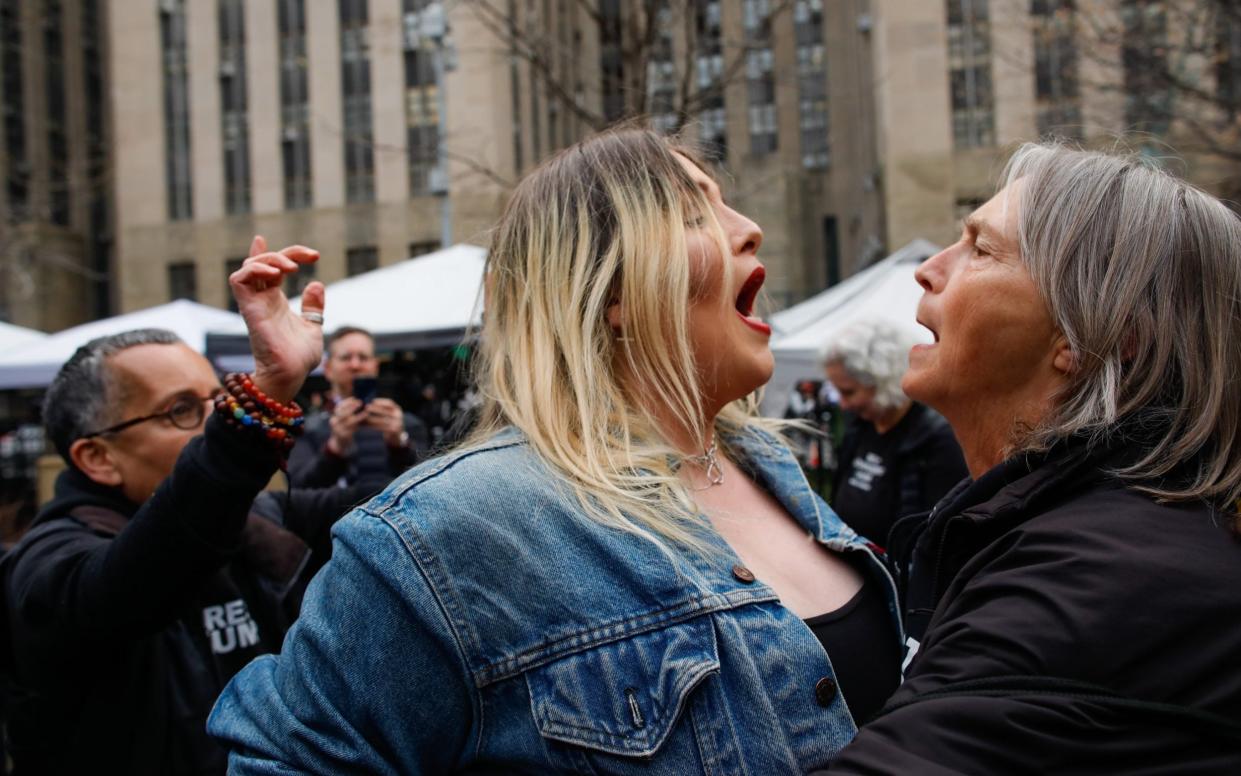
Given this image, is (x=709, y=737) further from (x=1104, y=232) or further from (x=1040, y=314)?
(x=1104, y=232)

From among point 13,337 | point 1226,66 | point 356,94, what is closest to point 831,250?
point 356,94

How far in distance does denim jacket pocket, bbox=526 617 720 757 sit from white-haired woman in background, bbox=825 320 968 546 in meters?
3.39

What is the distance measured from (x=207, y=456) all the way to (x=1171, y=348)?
5.79ft

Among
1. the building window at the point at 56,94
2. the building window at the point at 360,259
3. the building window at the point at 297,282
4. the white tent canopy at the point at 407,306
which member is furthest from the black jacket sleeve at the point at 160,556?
the building window at the point at 56,94

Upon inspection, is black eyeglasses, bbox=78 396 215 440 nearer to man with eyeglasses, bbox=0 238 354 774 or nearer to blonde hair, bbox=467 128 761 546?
Result: man with eyeglasses, bbox=0 238 354 774

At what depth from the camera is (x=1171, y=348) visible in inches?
56.4

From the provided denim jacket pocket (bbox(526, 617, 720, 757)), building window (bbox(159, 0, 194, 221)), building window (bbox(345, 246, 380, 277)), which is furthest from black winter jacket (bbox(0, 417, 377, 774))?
building window (bbox(159, 0, 194, 221))

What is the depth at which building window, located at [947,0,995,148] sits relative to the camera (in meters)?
29.0

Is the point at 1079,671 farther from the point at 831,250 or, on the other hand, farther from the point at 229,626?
the point at 831,250

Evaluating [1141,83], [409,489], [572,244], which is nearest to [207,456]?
[409,489]

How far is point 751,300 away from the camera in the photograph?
2020 mm

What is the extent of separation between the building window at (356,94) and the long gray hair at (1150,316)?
37.0 metres

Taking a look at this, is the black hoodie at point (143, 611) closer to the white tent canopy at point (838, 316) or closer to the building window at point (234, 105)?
the white tent canopy at point (838, 316)

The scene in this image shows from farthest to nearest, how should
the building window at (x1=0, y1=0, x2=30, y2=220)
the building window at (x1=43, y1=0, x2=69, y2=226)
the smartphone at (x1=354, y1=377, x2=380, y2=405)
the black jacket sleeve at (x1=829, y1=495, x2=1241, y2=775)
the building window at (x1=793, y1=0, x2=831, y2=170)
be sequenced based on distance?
the building window at (x1=793, y1=0, x2=831, y2=170) → the building window at (x1=43, y1=0, x2=69, y2=226) → the building window at (x1=0, y1=0, x2=30, y2=220) → the smartphone at (x1=354, y1=377, x2=380, y2=405) → the black jacket sleeve at (x1=829, y1=495, x2=1241, y2=775)
